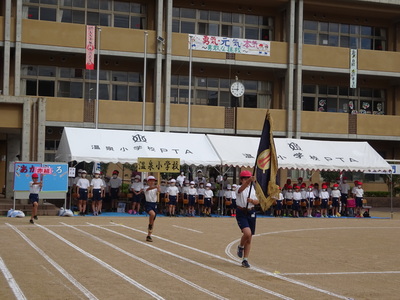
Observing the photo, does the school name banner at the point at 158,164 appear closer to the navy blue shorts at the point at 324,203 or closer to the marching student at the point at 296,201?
the marching student at the point at 296,201

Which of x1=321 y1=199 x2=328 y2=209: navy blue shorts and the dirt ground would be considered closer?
the dirt ground

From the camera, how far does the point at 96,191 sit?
26047 millimetres

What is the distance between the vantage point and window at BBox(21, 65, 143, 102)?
3525cm

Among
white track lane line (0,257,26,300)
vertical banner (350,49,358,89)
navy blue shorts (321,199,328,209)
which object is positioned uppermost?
vertical banner (350,49,358,89)

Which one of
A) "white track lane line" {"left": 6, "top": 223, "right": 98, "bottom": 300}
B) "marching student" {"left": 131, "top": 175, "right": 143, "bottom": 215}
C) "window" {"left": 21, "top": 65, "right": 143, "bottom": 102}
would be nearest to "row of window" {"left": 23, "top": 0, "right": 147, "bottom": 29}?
"window" {"left": 21, "top": 65, "right": 143, "bottom": 102}

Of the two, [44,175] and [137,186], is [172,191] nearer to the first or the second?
[137,186]

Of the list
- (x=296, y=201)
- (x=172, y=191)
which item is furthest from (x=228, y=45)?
(x=172, y=191)

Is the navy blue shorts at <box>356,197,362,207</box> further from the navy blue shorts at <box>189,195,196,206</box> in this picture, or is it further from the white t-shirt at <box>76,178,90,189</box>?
the white t-shirt at <box>76,178,90,189</box>

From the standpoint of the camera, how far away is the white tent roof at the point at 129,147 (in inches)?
1026

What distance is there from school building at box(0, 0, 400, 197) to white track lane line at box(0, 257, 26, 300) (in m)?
22.0

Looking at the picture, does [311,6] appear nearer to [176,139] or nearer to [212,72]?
[212,72]

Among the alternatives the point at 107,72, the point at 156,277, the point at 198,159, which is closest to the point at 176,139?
the point at 198,159

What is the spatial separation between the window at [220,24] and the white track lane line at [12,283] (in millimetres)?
27691

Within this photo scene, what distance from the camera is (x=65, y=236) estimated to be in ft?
55.2
